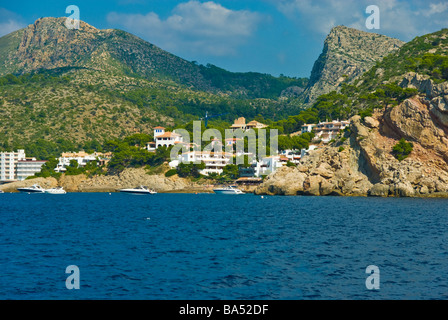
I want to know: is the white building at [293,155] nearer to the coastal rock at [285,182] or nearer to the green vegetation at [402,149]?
the coastal rock at [285,182]

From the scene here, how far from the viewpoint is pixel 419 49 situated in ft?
594

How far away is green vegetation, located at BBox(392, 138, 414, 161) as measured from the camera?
11300 centimetres

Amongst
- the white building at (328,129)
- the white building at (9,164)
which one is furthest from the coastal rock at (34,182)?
the white building at (328,129)

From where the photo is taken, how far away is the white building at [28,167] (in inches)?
7047

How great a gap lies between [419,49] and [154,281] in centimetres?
17267

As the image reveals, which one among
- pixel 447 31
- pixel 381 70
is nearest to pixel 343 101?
pixel 381 70

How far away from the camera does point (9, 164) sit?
18125 cm

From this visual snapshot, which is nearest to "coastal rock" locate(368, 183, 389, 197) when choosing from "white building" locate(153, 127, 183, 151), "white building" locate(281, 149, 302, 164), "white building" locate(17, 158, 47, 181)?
"white building" locate(281, 149, 302, 164)

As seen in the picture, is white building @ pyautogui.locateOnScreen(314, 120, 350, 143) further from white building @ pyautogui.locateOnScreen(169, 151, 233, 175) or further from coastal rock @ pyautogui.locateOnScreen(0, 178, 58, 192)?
coastal rock @ pyautogui.locateOnScreen(0, 178, 58, 192)

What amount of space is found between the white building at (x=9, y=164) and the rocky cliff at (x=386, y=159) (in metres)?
95.5

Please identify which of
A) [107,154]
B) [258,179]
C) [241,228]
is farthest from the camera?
[107,154]
